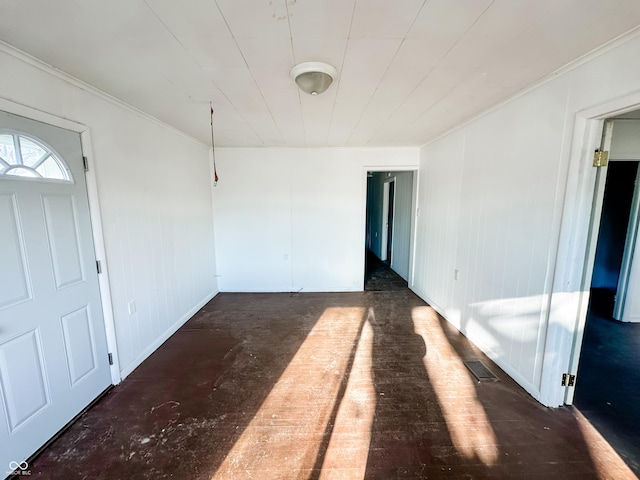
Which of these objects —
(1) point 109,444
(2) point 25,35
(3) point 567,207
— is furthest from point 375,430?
(2) point 25,35

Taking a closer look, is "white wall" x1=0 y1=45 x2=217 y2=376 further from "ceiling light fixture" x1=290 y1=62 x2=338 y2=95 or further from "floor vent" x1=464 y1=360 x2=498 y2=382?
"floor vent" x1=464 y1=360 x2=498 y2=382

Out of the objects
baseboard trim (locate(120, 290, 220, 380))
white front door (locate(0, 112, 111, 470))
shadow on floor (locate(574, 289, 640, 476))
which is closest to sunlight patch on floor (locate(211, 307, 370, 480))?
white front door (locate(0, 112, 111, 470))

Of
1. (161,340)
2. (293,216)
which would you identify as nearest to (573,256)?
(293,216)

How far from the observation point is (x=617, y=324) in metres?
3.23

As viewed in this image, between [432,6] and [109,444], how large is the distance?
3131 millimetres

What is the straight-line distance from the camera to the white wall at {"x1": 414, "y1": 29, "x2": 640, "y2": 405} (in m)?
1.77

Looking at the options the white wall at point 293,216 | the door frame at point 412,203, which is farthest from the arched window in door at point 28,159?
the door frame at point 412,203

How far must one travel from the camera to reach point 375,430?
5.97 ft

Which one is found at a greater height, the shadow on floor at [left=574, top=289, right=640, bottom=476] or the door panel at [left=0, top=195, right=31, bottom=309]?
the door panel at [left=0, top=195, right=31, bottom=309]

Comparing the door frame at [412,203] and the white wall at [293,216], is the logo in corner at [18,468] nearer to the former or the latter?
the white wall at [293,216]

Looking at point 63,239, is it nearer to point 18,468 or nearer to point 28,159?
point 28,159

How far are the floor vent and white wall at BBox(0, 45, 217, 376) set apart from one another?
3.20 meters

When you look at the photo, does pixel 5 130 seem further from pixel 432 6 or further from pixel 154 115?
pixel 432 6

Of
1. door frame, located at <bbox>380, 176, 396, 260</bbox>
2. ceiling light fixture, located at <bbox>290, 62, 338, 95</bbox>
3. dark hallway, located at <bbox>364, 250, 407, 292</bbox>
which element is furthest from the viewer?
door frame, located at <bbox>380, 176, 396, 260</bbox>
